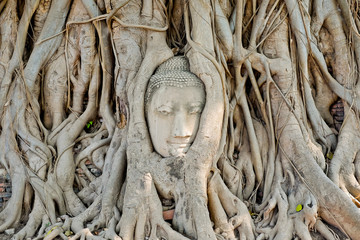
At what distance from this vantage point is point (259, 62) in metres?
3.36

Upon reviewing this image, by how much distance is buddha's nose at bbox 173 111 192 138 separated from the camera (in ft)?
9.20

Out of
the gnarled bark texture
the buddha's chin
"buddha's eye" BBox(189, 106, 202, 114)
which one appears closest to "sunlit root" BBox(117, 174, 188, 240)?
the gnarled bark texture

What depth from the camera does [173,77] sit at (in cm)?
290

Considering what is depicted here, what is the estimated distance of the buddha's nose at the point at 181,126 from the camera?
9.20ft

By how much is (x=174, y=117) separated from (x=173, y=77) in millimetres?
342

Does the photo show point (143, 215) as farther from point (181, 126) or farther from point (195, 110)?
point (195, 110)

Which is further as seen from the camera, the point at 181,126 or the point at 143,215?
the point at 181,126

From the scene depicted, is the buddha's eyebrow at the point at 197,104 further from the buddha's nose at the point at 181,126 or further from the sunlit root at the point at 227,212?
the sunlit root at the point at 227,212

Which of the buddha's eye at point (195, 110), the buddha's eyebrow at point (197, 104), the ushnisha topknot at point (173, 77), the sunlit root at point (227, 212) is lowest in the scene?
the sunlit root at point (227, 212)

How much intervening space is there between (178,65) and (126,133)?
77 centimetres

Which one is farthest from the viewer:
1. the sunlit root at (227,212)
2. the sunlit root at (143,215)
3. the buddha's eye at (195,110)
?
the buddha's eye at (195,110)

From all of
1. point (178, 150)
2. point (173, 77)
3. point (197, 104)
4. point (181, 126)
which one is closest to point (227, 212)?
point (178, 150)

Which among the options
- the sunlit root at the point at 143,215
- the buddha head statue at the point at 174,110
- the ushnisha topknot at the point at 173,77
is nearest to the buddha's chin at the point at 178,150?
the buddha head statue at the point at 174,110

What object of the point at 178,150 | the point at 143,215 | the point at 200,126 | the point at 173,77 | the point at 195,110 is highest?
the point at 173,77
